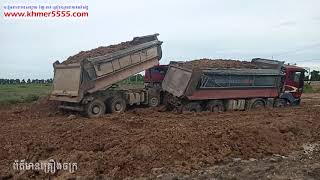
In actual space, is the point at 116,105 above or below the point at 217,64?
below

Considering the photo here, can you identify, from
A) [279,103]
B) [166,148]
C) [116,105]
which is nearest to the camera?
[166,148]

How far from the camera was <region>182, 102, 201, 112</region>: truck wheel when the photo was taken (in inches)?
707

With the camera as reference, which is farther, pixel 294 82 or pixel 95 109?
pixel 294 82

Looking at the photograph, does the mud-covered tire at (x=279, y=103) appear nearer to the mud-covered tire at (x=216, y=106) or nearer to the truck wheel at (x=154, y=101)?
the mud-covered tire at (x=216, y=106)

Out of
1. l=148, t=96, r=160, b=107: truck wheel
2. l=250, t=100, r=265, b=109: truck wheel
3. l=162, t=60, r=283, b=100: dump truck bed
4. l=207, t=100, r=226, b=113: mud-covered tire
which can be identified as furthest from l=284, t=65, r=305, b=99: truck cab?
l=148, t=96, r=160, b=107: truck wheel

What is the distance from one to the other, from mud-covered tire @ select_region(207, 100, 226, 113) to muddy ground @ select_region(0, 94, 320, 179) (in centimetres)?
354

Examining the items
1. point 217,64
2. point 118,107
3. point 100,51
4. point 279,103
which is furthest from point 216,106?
point 100,51

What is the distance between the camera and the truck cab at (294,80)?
68.6 feet

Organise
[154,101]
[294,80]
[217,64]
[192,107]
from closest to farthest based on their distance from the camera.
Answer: [192,107] → [154,101] → [217,64] → [294,80]

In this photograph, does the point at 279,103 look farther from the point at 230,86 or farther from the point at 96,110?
the point at 96,110

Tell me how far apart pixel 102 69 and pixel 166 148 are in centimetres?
691

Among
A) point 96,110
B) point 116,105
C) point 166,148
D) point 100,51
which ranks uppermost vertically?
point 100,51

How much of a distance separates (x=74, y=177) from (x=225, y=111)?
1119cm

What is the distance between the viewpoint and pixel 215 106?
61.2 ft
